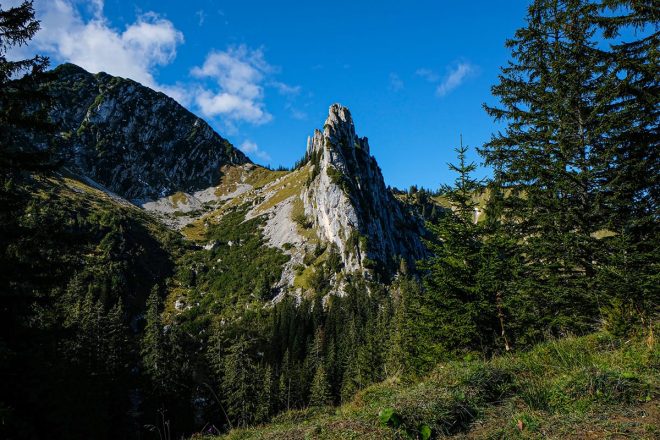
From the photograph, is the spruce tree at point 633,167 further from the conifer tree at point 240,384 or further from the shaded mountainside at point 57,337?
the conifer tree at point 240,384

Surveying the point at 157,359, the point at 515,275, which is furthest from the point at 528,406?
the point at 157,359

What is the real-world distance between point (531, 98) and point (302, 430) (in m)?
15.5

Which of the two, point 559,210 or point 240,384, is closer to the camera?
point 559,210

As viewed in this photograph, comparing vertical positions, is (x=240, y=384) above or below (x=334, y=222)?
below

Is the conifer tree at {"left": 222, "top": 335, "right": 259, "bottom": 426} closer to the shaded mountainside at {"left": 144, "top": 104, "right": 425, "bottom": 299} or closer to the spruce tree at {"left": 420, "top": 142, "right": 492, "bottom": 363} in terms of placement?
the spruce tree at {"left": 420, "top": 142, "right": 492, "bottom": 363}

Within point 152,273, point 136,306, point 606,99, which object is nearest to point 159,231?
point 152,273

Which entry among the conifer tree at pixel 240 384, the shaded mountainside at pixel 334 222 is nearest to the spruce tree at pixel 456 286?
the conifer tree at pixel 240 384

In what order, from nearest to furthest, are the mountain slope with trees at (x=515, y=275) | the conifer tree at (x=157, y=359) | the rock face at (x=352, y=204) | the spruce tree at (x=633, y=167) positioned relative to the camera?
the mountain slope with trees at (x=515, y=275)
the spruce tree at (x=633, y=167)
the conifer tree at (x=157, y=359)
the rock face at (x=352, y=204)

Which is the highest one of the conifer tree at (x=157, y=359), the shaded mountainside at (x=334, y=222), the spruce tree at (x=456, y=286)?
the shaded mountainside at (x=334, y=222)

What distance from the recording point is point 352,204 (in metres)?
144

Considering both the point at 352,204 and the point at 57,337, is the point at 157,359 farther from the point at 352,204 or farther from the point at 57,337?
the point at 352,204

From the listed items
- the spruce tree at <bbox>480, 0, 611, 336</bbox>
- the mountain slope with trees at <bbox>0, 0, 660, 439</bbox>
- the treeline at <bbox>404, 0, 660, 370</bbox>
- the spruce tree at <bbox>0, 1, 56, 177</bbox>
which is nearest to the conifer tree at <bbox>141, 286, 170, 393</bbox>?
the mountain slope with trees at <bbox>0, 0, 660, 439</bbox>

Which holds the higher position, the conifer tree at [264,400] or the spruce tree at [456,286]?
the spruce tree at [456,286]

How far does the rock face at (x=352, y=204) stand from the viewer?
139 meters
